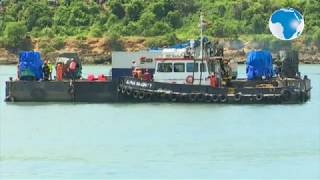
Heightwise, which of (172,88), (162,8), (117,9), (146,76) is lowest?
(172,88)

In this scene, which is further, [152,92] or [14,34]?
[14,34]

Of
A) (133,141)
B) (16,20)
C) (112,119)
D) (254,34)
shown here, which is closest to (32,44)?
(16,20)

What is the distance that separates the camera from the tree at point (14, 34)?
114250 mm

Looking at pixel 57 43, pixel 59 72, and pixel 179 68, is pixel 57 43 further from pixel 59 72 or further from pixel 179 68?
pixel 179 68

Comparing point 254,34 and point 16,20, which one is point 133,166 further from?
point 16,20

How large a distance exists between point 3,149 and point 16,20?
286 ft

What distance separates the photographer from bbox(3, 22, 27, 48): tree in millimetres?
114250

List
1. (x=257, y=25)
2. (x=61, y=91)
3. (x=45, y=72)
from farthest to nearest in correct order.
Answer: (x=257, y=25), (x=45, y=72), (x=61, y=91)

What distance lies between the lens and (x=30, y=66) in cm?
4903

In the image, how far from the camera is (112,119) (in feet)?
142

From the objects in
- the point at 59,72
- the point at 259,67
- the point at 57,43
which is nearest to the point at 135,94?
the point at 59,72

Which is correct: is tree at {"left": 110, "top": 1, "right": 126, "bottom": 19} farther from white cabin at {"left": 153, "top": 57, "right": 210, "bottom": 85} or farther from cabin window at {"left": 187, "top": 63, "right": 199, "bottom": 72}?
cabin window at {"left": 187, "top": 63, "right": 199, "bottom": 72}

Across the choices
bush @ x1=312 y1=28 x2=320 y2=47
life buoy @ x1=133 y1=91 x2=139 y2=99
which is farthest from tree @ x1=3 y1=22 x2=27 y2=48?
life buoy @ x1=133 y1=91 x2=139 y2=99

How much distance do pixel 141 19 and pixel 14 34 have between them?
37.0ft
